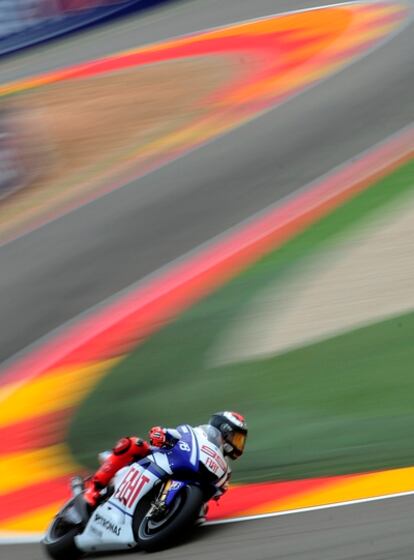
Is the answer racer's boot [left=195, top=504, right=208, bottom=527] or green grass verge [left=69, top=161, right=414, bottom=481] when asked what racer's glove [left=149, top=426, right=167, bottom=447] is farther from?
green grass verge [left=69, top=161, right=414, bottom=481]

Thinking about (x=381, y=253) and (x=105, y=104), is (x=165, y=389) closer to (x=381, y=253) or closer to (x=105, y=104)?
(x=381, y=253)

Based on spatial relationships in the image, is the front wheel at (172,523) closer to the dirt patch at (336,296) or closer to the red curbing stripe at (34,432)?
the red curbing stripe at (34,432)

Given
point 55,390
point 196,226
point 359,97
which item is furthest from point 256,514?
point 359,97

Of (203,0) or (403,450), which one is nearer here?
(403,450)

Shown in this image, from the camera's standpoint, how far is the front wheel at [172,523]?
622cm

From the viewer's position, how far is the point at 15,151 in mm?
17656

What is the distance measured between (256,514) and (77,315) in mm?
5916

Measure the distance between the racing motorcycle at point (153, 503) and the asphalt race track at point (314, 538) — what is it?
12 centimetres

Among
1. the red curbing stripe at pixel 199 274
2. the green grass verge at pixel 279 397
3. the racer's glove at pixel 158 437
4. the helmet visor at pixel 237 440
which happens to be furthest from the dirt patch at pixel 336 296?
the racer's glove at pixel 158 437

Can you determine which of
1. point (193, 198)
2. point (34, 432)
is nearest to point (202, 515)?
point (34, 432)

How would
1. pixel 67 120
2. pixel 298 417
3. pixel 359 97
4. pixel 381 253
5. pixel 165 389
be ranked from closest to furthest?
pixel 298 417, pixel 165 389, pixel 381 253, pixel 359 97, pixel 67 120

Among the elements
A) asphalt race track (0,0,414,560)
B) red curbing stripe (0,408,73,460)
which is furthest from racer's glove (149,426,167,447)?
asphalt race track (0,0,414,560)

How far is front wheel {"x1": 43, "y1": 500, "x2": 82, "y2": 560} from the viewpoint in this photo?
21.3ft

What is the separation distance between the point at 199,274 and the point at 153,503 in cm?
647
